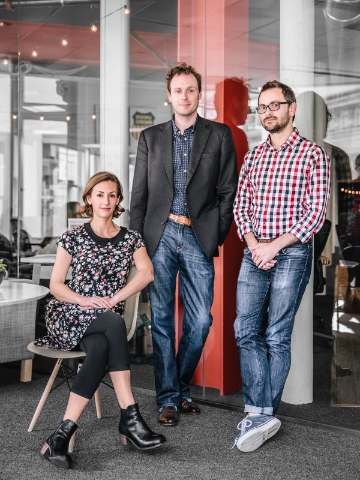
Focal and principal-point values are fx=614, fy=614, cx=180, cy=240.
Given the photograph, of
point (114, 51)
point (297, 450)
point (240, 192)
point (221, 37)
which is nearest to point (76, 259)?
point (240, 192)

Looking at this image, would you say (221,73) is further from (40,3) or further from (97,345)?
(40,3)

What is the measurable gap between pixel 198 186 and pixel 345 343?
1.20m

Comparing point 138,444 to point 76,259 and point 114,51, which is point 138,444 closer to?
→ point 76,259

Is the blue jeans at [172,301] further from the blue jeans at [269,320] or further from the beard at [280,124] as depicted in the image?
the beard at [280,124]

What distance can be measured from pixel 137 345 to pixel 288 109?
212 cm

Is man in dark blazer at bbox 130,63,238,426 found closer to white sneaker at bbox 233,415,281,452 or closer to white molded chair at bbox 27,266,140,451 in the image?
white molded chair at bbox 27,266,140,451

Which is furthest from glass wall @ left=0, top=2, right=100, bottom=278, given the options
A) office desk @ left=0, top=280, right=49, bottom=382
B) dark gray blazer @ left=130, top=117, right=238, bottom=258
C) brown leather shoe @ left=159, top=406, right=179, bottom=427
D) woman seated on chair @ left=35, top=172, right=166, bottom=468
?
brown leather shoe @ left=159, top=406, right=179, bottom=427

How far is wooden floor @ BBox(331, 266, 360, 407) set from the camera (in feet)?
11.1

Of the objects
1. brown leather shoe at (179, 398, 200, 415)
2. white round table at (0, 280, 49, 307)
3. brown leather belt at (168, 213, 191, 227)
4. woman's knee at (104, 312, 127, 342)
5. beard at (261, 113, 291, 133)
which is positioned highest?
beard at (261, 113, 291, 133)

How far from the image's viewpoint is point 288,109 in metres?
2.99

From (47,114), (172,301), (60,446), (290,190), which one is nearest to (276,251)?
(290,190)

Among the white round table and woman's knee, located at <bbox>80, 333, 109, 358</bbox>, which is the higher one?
the white round table

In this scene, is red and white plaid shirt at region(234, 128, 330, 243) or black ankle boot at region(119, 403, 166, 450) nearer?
black ankle boot at region(119, 403, 166, 450)

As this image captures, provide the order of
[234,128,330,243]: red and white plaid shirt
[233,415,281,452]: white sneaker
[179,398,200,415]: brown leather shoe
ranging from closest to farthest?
[233,415,281,452]: white sneaker
[234,128,330,243]: red and white plaid shirt
[179,398,200,415]: brown leather shoe
